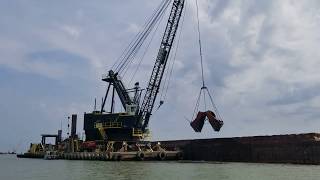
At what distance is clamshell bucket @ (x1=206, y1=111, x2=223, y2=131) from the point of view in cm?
6969

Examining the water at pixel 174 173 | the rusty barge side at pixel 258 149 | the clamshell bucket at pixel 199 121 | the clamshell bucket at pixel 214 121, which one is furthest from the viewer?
the clamshell bucket at pixel 199 121

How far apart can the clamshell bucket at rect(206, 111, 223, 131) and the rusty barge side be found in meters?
3.43

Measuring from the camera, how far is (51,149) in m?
97.5

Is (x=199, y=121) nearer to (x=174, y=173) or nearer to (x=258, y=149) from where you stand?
(x=258, y=149)

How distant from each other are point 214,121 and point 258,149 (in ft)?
22.8

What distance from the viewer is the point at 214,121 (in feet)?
229

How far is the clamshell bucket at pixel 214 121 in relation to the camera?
2744 inches

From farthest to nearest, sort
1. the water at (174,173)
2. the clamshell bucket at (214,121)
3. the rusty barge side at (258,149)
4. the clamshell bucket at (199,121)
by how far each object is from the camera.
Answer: the clamshell bucket at (199,121) → the clamshell bucket at (214,121) → the rusty barge side at (258,149) → the water at (174,173)

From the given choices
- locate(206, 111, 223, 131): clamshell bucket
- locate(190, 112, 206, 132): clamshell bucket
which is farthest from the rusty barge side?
locate(190, 112, 206, 132): clamshell bucket

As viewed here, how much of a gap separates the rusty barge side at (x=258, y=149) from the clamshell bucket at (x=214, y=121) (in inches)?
135

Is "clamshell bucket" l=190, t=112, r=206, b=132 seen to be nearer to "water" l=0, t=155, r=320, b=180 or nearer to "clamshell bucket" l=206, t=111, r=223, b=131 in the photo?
"clamshell bucket" l=206, t=111, r=223, b=131

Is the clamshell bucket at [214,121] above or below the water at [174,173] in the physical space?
above

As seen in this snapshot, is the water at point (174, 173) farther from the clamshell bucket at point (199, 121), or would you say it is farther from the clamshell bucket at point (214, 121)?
the clamshell bucket at point (199, 121)

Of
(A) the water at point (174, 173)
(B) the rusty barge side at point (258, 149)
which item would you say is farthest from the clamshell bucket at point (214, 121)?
(A) the water at point (174, 173)
